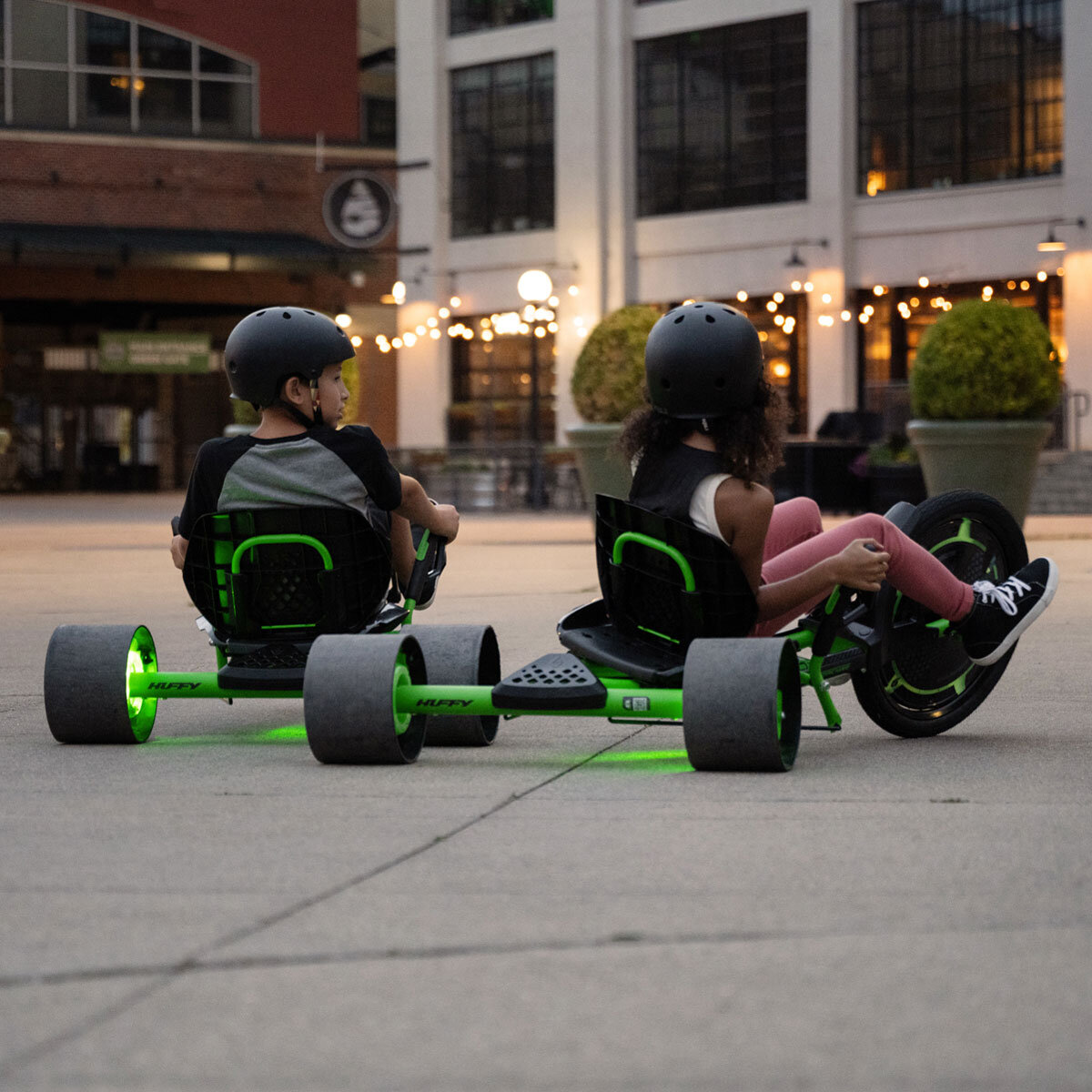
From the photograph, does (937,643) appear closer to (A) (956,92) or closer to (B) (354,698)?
(B) (354,698)

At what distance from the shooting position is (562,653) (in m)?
5.65

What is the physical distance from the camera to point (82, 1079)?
2678mm

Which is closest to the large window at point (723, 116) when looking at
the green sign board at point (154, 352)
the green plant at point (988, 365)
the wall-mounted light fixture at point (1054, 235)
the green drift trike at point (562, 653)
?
the wall-mounted light fixture at point (1054, 235)

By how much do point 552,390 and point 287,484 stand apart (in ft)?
96.7

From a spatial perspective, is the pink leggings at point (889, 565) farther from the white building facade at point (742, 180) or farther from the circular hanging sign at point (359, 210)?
the circular hanging sign at point (359, 210)

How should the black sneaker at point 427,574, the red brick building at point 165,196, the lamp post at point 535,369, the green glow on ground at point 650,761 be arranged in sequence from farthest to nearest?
the red brick building at point 165,196 → the lamp post at point 535,369 → the black sneaker at point 427,574 → the green glow on ground at point 650,761

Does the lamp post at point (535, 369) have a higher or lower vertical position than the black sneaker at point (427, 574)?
higher

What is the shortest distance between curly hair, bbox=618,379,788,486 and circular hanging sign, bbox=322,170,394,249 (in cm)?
3178

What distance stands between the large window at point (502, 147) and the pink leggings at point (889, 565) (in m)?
29.9

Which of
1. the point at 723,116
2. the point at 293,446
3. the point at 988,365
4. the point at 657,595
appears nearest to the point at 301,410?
the point at 293,446

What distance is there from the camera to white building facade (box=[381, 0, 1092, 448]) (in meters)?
29.9

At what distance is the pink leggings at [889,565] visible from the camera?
226 inches

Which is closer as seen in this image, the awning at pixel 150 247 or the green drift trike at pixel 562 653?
the green drift trike at pixel 562 653

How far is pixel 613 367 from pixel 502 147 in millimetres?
17995
